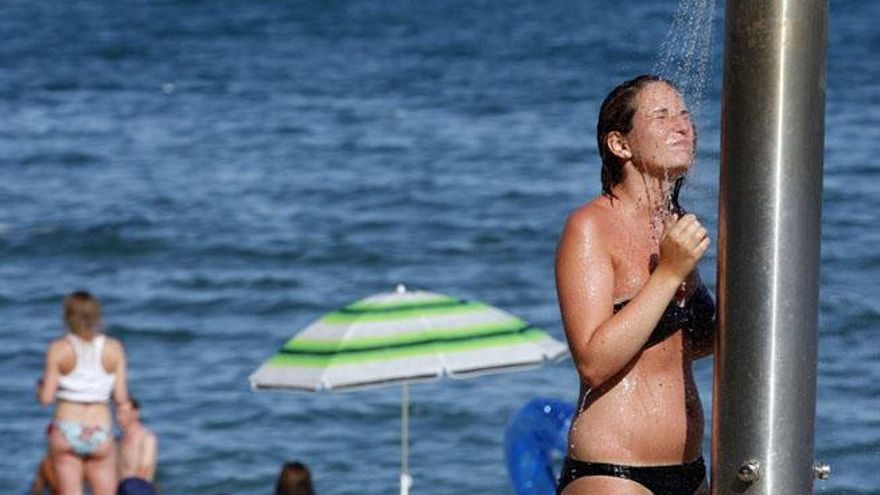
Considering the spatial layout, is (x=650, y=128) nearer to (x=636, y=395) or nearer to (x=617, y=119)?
(x=617, y=119)

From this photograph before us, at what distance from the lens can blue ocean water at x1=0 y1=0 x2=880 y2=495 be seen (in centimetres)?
1432

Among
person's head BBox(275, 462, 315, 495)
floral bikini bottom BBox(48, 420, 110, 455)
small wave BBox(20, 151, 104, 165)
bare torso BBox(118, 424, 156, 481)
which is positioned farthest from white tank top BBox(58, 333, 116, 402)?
small wave BBox(20, 151, 104, 165)

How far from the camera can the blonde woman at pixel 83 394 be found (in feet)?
32.2

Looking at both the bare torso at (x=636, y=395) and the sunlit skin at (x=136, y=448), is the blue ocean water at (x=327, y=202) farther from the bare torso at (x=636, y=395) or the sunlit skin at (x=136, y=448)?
the sunlit skin at (x=136, y=448)

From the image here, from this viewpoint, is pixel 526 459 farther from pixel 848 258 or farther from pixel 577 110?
pixel 577 110

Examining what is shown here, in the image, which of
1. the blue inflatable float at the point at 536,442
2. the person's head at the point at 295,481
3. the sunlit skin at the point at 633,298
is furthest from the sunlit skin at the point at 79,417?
the sunlit skin at the point at 633,298

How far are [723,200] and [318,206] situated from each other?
22070 millimetres

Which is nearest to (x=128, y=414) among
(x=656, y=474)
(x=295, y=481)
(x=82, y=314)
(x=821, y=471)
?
(x=82, y=314)

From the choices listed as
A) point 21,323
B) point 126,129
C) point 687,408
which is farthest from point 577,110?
point 687,408

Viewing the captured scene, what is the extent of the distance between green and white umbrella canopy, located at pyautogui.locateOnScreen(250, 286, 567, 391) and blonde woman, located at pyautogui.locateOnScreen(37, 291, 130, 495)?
29.9 inches

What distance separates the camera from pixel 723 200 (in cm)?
296

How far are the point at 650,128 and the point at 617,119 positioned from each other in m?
0.08

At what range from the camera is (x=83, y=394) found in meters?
9.91

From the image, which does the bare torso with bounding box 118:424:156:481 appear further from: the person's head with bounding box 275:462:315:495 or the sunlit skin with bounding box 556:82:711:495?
the sunlit skin with bounding box 556:82:711:495
